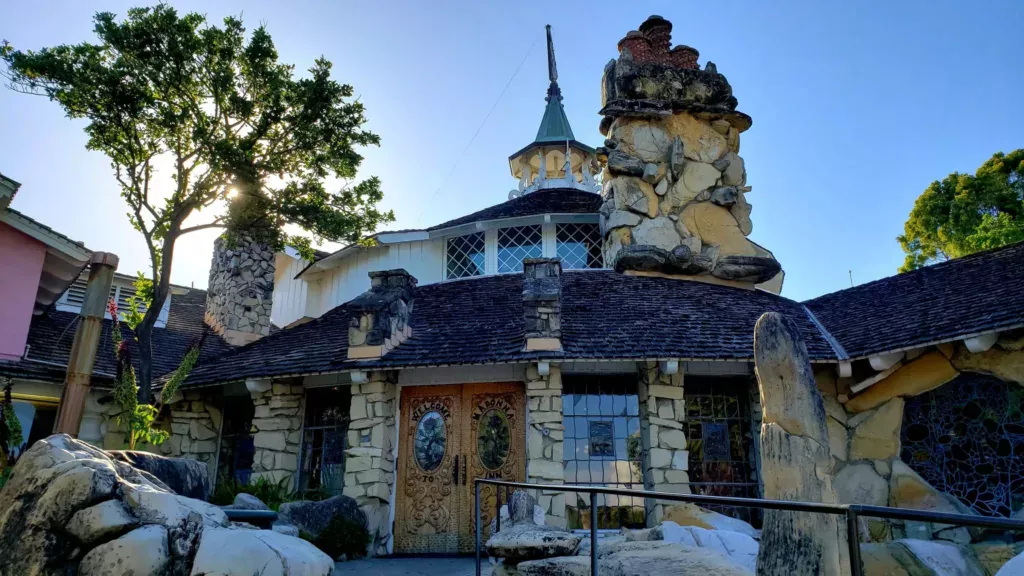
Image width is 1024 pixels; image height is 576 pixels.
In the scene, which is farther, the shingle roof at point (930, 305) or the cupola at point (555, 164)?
the cupola at point (555, 164)

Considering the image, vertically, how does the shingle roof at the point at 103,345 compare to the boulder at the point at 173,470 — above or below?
above

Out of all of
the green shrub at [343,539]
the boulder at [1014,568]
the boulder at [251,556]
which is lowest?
the green shrub at [343,539]

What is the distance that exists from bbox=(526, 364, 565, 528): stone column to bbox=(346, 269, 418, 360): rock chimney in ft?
7.79

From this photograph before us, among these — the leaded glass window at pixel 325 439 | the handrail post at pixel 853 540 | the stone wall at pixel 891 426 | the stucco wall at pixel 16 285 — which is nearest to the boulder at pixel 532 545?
the handrail post at pixel 853 540

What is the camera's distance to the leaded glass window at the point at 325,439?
11.5m

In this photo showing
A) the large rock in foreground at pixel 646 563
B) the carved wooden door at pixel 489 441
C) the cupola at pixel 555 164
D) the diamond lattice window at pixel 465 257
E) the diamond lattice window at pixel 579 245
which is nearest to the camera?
the large rock in foreground at pixel 646 563

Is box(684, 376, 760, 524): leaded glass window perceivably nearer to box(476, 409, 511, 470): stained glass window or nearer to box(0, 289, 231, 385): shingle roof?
box(476, 409, 511, 470): stained glass window

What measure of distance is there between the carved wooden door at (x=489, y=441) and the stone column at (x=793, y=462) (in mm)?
5629

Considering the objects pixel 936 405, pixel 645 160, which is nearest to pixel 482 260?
pixel 645 160

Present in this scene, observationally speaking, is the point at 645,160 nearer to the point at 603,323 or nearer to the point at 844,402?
the point at 603,323

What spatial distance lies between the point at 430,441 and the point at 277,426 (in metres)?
2.76

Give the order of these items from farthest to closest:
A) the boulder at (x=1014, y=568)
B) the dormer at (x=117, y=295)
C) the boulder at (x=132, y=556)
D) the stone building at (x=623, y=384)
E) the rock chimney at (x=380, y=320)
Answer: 1. the dormer at (x=117, y=295)
2. the rock chimney at (x=380, y=320)
3. the stone building at (x=623, y=384)
4. the boulder at (x=132, y=556)
5. the boulder at (x=1014, y=568)

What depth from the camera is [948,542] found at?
839cm

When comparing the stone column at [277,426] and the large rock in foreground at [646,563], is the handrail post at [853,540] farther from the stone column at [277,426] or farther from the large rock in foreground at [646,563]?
the stone column at [277,426]
